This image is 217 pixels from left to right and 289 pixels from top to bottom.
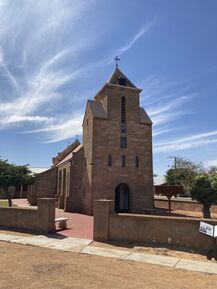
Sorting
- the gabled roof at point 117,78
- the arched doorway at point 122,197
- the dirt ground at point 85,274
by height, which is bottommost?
the dirt ground at point 85,274

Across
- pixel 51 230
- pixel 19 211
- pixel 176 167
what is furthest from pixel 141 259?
pixel 176 167

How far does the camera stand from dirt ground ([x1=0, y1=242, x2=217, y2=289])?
27.0 feet

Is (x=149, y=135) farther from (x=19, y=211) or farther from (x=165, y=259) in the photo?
(x=165, y=259)

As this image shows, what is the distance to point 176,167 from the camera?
63.4 meters

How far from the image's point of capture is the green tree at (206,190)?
22.2 metres

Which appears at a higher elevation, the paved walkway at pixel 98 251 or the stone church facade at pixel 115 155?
the stone church facade at pixel 115 155

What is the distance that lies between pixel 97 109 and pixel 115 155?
5.14m

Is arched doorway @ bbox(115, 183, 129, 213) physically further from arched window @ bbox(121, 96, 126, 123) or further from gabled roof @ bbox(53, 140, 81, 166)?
gabled roof @ bbox(53, 140, 81, 166)

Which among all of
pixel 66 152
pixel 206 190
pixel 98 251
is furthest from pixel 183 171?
pixel 98 251

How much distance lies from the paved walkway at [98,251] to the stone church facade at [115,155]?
40.7ft

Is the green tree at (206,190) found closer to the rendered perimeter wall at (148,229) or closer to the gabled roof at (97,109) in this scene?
the rendered perimeter wall at (148,229)

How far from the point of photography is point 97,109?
→ 98.5 feet

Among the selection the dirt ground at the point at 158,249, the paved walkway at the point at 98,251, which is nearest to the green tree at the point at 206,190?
the dirt ground at the point at 158,249

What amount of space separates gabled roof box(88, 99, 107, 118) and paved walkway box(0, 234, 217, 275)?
1581 centimetres
